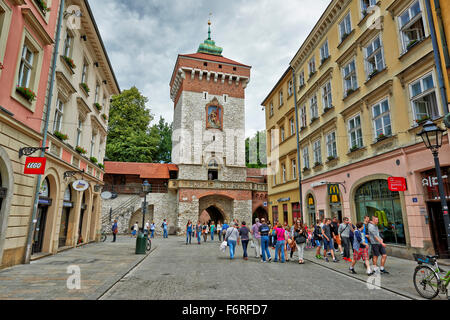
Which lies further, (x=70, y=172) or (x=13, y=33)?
(x=70, y=172)

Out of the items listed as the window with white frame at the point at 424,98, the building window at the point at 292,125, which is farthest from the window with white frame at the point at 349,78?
the building window at the point at 292,125

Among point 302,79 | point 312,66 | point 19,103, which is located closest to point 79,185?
point 19,103

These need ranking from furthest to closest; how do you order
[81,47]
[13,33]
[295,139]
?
[295,139] < [81,47] < [13,33]

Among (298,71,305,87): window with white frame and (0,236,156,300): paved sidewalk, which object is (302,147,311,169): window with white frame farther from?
(0,236,156,300): paved sidewalk

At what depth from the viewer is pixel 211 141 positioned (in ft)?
118

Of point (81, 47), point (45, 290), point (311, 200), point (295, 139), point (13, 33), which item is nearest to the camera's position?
point (45, 290)

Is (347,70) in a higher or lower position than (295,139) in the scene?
higher

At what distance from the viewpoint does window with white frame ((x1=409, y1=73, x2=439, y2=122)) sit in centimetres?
1010

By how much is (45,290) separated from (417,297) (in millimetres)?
7801

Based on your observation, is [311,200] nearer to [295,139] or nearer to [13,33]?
[295,139]

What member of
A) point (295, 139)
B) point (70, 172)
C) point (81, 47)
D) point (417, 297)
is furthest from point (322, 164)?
point (81, 47)

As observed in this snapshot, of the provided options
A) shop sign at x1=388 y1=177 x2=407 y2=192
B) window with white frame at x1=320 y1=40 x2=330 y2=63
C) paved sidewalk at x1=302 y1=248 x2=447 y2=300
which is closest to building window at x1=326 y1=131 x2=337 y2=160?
window with white frame at x1=320 y1=40 x2=330 y2=63

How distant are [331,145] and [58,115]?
14556 millimetres

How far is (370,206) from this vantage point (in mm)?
13352
